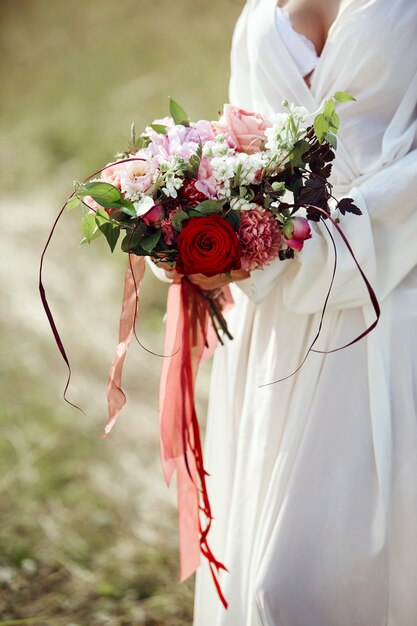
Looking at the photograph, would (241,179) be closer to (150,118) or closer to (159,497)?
(159,497)

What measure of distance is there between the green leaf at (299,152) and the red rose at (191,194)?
0.18m

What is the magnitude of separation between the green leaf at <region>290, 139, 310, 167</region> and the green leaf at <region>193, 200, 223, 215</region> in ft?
0.52

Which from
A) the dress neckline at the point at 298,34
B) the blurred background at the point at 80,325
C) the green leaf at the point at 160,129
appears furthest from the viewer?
the blurred background at the point at 80,325

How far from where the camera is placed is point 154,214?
1.51 metres

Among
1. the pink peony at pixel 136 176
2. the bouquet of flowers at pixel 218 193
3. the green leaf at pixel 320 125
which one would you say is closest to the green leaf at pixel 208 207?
the bouquet of flowers at pixel 218 193

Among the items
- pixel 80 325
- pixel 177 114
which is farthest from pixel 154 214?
pixel 80 325

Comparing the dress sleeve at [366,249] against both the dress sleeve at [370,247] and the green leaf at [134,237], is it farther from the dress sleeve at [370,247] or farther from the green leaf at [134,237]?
the green leaf at [134,237]

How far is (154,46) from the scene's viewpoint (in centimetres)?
548

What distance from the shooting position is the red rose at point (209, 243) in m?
1.48

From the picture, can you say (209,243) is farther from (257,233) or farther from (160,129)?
(160,129)

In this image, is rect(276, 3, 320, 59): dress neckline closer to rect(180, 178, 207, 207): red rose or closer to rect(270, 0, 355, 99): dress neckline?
rect(270, 0, 355, 99): dress neckline

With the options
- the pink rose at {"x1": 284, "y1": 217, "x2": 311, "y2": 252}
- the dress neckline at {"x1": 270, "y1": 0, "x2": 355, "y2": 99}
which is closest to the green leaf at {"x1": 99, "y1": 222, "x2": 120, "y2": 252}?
the pink rose at {"x1": 284, "y1": 217, "x2": 311, "y2": 252}

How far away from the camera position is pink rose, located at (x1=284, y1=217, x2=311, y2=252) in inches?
60.9

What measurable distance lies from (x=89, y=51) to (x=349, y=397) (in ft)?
14.9
